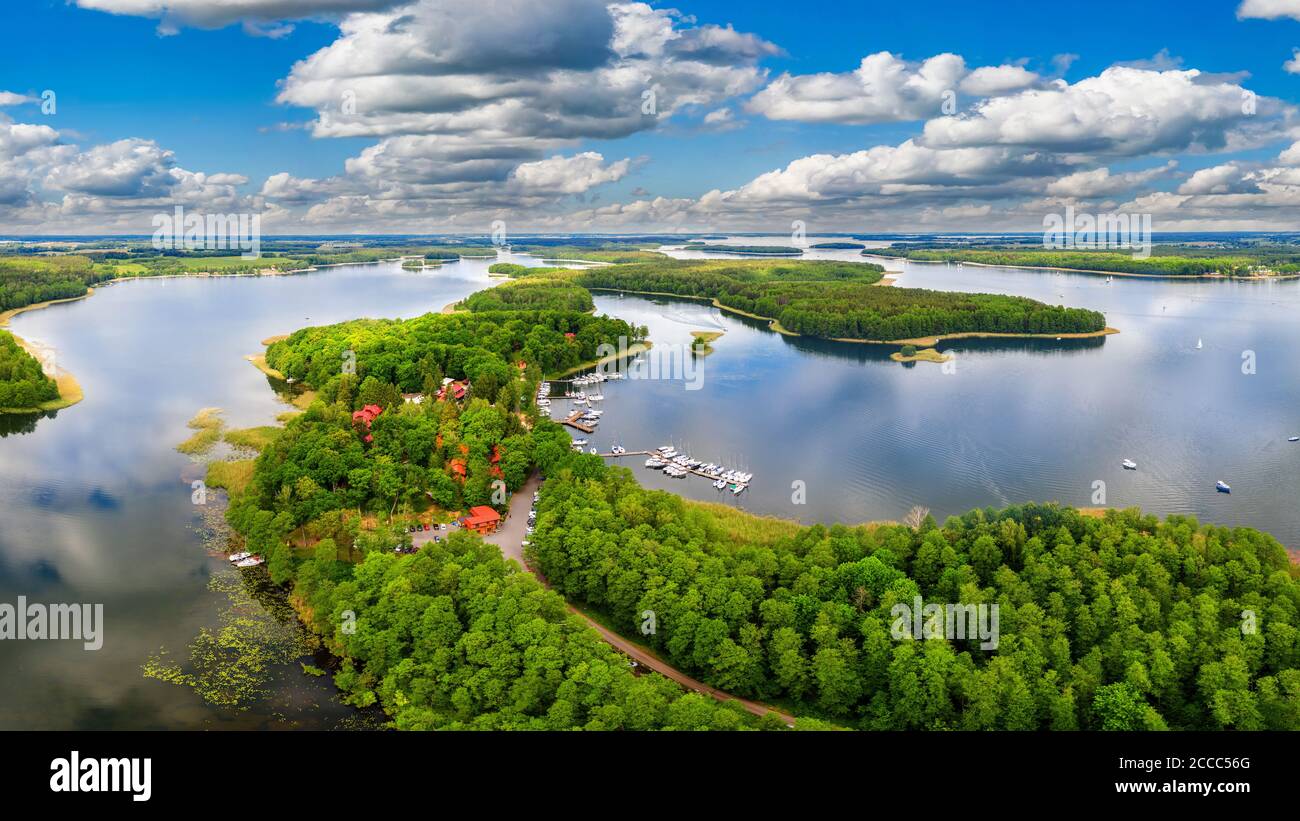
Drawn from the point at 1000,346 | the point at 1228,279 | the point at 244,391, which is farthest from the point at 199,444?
the point at 1228,279

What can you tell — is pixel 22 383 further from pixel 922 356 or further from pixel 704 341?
pixel 922 356

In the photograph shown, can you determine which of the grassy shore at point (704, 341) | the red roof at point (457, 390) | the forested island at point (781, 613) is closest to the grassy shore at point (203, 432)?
the red roof at point (457, 390)

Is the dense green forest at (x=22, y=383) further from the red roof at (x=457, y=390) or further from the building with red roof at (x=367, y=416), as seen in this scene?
the red roof at (x=457, y=390)

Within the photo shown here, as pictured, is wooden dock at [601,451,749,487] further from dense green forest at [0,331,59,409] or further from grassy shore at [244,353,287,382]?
dense green forest at [0,331,59,409]

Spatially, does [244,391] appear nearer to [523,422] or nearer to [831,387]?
[523,422]

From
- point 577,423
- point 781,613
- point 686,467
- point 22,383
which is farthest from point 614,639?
point 22,383

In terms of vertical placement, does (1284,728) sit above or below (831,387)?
below
